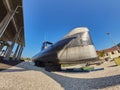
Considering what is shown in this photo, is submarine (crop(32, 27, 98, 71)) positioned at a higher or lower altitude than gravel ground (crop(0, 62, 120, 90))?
higher

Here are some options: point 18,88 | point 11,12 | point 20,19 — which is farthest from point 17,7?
point 18,88

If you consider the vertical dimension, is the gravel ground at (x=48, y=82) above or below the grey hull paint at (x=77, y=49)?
below

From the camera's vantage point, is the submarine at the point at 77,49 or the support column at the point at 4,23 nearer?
the submarine at the point at 77,49

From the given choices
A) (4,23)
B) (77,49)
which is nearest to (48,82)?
(77,49)

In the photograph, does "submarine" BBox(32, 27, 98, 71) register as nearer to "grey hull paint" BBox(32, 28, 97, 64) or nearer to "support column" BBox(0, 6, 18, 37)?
"grey hull paint" BBox(32, 28, 97, 64)

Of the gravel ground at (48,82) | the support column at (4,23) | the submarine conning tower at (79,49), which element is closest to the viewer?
the gravel ground at (48,82)

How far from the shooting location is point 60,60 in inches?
397

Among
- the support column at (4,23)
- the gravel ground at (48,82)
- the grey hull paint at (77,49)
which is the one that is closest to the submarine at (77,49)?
Answer: the grey hull paint at (77,49)

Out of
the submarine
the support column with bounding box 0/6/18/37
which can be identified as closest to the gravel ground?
the submarine

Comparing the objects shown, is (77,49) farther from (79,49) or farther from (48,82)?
(48,82)

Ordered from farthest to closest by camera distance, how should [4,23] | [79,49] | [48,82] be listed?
[4,23]
[79,49]
[48,82]

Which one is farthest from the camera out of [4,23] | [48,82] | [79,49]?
[4,23]

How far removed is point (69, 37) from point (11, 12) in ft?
28.6

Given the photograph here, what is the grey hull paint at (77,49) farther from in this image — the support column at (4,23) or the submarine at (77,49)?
the support column at (4,23)
